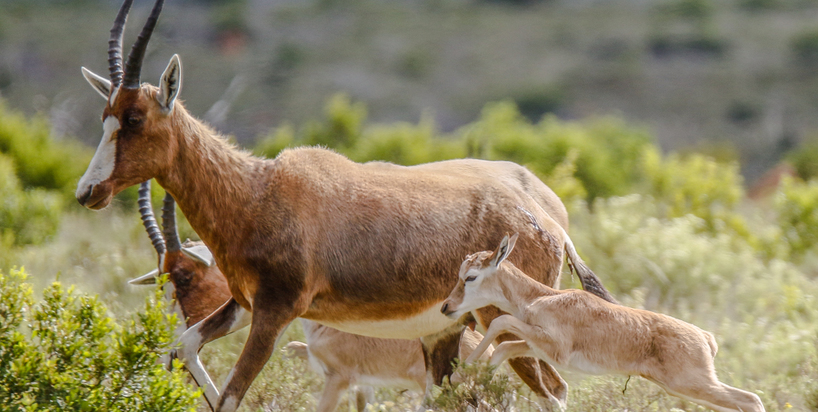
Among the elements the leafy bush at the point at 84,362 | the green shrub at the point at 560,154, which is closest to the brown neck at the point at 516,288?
the leafy bush at the point at 84,362

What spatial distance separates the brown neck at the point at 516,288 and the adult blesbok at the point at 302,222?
240mm

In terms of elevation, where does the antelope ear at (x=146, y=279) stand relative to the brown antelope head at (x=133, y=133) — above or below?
below

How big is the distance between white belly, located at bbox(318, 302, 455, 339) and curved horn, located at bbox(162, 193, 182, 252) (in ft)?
5.93

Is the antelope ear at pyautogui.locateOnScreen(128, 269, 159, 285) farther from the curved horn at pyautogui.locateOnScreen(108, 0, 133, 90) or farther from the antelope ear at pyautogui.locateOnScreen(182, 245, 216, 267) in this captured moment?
the curved horn at pyautogui.locateOnScreen(108, 0, 133, 90)

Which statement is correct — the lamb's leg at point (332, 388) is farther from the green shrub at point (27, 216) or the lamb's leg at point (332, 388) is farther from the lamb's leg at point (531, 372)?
the green shrub at point (27, 216)

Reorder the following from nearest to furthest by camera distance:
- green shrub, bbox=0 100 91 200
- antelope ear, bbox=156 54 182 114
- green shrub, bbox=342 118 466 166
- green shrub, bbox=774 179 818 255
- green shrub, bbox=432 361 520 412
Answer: antelope ear, bbox=156 54 182 114
green shrub, bbox=432 361 520 412
green shrub, bbox=774 179 818 255
green shrub, bbox=0 100 91 200
green shrub, bbox=342 118 466 166

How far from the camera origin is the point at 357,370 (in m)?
6.59

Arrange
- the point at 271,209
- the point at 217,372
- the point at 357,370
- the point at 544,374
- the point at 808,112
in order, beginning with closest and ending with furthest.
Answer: the point at 271,209 < the point at 544,374 < the point at 357,370 < the point at 217,372 < the point at 808,112

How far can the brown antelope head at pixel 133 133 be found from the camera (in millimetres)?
4875

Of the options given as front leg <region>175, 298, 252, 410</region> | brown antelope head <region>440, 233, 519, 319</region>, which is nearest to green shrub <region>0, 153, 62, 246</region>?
front leg <region>175, 298, 252, 410</region>

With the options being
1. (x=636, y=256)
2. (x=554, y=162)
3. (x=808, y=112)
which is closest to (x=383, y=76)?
(x=808, y=112)

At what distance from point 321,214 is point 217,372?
2.89 metres

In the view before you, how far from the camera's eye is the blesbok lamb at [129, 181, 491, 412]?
657cm

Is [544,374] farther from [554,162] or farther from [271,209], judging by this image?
[554,162]
